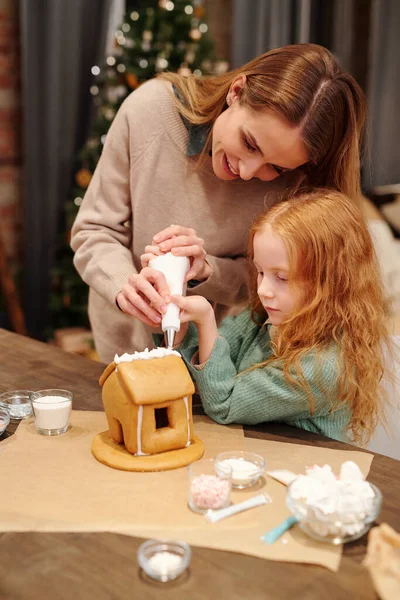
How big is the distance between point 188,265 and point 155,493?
603 millimetres

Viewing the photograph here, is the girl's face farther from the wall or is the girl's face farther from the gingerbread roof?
the wall

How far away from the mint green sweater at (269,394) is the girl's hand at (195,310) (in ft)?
0.19

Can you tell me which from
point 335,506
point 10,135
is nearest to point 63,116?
point 10,135

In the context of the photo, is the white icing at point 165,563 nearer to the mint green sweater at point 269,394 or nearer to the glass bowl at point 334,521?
the glass bowl at point 334,521

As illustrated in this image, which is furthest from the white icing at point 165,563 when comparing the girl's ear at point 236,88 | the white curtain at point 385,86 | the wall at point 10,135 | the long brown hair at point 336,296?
the white curtain at point 385,86

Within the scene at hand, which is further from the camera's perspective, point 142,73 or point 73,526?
point 142,73

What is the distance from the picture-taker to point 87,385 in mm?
1726

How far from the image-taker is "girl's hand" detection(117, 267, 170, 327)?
4.90 ft

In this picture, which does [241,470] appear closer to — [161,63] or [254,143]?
[254,143]

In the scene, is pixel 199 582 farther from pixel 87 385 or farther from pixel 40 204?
pixel 40 204

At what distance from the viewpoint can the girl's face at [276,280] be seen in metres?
1.51

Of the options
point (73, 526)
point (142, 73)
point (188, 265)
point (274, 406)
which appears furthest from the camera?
point (142, 73)

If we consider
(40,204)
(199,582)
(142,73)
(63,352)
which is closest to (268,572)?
(199,582)

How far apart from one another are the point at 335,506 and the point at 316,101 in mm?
875
